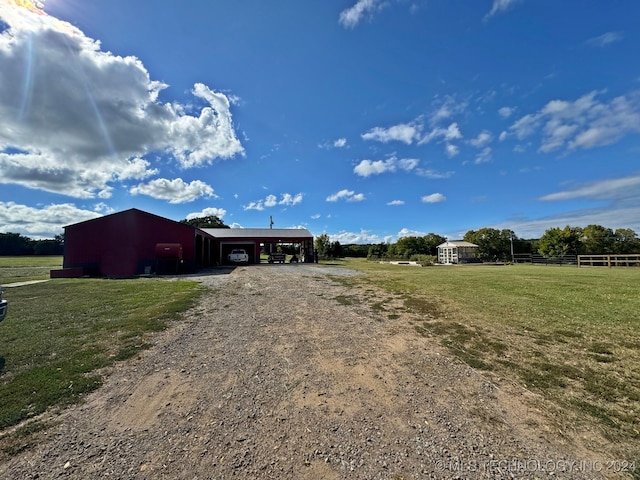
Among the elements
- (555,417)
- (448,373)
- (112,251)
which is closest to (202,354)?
(448,373)

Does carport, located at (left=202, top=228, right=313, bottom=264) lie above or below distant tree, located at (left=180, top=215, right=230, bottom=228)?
below

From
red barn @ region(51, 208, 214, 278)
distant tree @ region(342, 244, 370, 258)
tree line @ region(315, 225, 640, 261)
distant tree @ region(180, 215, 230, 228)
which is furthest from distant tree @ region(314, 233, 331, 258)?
red barn @ region(51, 208, 214, 278)

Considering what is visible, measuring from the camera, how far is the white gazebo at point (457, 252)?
1656 inches

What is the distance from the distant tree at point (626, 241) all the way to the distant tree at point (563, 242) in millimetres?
4983

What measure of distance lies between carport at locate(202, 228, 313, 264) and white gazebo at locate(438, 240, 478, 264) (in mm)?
23408

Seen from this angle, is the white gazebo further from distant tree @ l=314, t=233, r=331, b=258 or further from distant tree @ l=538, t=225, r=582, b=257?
distant tree @ l=314, t=233, r=331, b=258

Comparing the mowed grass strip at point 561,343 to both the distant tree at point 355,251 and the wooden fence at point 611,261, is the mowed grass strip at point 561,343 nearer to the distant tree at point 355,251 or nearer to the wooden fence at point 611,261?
the wooden fence at point 611,261

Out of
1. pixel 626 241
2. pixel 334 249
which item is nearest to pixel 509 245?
pixel 626 241

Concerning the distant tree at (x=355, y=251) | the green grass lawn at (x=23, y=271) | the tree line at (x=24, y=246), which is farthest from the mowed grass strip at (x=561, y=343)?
the tree line at (x=24, y=246)

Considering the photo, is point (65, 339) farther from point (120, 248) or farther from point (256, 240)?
point (256, 240)

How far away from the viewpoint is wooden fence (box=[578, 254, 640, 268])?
82.5ft

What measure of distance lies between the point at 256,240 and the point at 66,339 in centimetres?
2617

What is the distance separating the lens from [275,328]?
6.13 meters

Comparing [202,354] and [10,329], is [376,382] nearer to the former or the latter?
[202,354]
